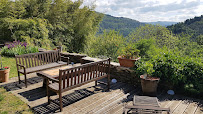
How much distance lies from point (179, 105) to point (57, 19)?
9.60 m

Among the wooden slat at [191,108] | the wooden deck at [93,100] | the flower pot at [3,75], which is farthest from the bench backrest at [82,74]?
the wooden slat at [191,108]

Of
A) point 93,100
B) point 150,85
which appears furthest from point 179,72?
point 93,100

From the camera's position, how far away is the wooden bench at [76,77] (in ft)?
9.79

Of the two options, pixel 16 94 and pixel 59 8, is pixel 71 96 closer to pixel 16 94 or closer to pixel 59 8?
pixel 16 94

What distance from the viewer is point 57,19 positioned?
11.0 m

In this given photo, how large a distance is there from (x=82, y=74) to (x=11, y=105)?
1441 mm

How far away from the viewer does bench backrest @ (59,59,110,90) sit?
307cm

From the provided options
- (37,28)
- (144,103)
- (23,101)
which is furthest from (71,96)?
(37,28)

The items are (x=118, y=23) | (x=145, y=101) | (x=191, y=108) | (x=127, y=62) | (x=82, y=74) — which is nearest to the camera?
(x=145, y=101)

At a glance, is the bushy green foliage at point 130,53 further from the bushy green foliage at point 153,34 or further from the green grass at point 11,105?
the bushy green foliage at point 153,34

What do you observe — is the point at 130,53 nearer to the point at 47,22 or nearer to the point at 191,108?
the point at 191,108

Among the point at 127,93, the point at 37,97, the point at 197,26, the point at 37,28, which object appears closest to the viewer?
the point at 37,97

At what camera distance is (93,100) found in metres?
3.42

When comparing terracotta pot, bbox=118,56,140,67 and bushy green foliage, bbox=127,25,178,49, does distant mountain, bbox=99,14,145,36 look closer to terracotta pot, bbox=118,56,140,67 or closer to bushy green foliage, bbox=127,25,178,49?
bushy green foliage, bbox=127,25,178,49
